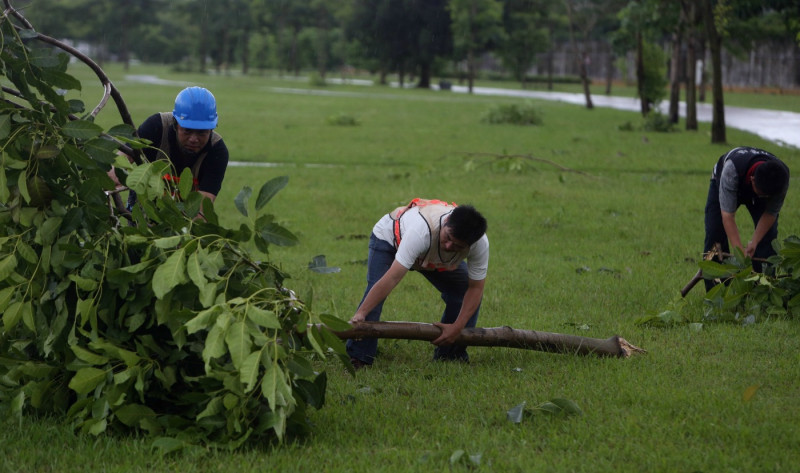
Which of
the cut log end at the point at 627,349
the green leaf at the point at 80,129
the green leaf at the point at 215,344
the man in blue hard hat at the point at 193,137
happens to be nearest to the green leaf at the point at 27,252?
the green leaf at the point at 80,129

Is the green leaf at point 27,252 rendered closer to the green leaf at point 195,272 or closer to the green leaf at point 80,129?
the green leaf at point 80,129

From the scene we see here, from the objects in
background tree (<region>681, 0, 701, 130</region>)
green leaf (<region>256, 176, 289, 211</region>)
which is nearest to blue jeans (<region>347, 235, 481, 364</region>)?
green leaf (<region>256, 176, 289, 211</region>)

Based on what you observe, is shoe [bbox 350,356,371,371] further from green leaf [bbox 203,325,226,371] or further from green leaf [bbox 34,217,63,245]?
green leaf [bbox 34,217,63,245]

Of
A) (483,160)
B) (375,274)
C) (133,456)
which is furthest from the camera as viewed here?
(483,160)

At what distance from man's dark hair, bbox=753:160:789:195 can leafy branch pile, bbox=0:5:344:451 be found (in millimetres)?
3777

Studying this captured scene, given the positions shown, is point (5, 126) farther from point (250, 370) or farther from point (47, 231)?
point (250, 370)

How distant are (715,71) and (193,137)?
14.6 metres

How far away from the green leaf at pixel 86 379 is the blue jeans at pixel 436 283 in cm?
194

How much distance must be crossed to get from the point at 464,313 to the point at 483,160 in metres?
12.0

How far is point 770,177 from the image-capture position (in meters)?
6.85

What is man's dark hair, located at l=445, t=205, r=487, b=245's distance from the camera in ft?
17.1

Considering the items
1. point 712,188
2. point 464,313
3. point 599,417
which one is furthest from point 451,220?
point 712,188

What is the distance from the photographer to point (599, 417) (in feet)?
16.8

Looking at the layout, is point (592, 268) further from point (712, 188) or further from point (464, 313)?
point (464, 313)
